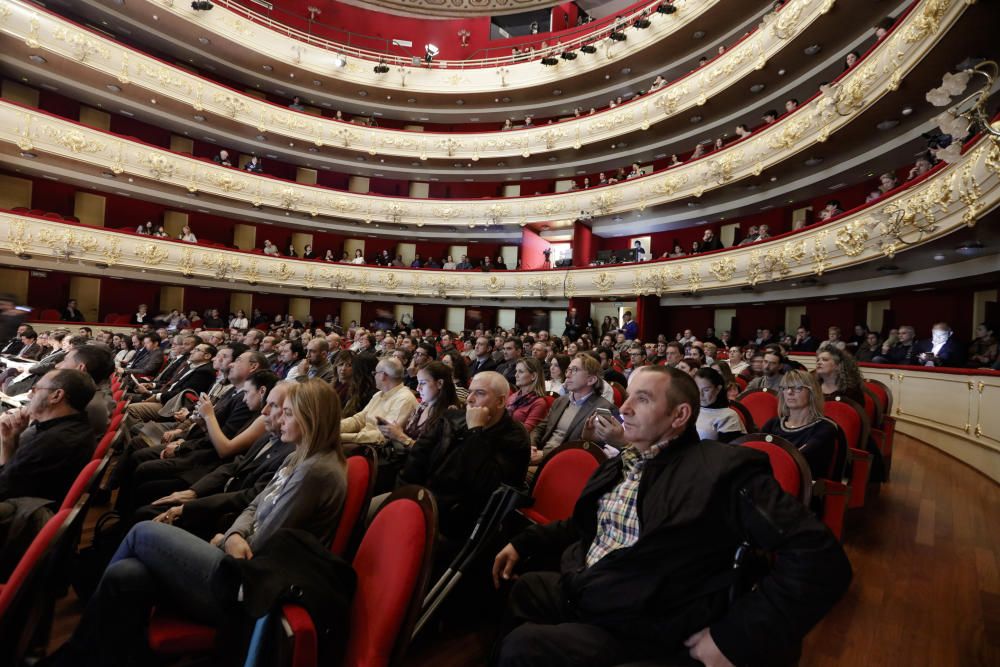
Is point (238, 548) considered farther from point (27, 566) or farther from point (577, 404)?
point (577, 404)

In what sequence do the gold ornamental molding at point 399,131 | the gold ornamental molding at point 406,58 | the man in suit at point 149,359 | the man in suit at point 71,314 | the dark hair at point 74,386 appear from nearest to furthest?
1. the dark hair at point 74,386
2. the man in suit at point 149,359
3. the gold ornamental molding at point 399,131
4. the man in suit at point 71,314
5. the gold ornamental molding at point 406,58

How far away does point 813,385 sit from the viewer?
2.62 meters

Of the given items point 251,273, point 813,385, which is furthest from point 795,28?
point 251,273

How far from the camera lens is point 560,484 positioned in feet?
6.67

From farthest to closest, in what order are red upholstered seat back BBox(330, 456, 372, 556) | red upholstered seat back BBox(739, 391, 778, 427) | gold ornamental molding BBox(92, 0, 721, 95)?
1. gold ornamental molding BBox(92, 0, 721, 95)
2. red upholstered seat back BBox(739, 391, 778, 427)
3. red upholstered seat back BBox(330, 456, 372, 556)

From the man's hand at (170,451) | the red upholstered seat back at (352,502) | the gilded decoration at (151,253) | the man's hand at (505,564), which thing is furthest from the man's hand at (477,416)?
the gilded decoration at (151,253)

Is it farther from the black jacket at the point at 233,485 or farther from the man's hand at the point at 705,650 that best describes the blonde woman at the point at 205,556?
the man's hand at the point at 705,650

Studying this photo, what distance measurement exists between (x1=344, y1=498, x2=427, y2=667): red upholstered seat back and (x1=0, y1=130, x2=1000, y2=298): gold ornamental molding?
529cm

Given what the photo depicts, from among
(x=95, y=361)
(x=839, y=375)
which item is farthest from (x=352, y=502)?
(x=839, y=375)

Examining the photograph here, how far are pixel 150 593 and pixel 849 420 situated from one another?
3588mm

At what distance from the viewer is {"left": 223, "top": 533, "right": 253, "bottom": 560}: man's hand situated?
5.04ft

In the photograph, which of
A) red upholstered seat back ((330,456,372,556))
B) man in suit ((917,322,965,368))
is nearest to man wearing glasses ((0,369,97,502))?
red upholstered seat back ((330,456,372,556))

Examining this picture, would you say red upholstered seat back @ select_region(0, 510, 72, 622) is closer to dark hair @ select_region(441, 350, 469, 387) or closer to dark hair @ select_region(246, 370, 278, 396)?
dark hair @ select_region(246, 370, 278, 396)

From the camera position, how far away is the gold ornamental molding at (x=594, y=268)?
4.98 metres
